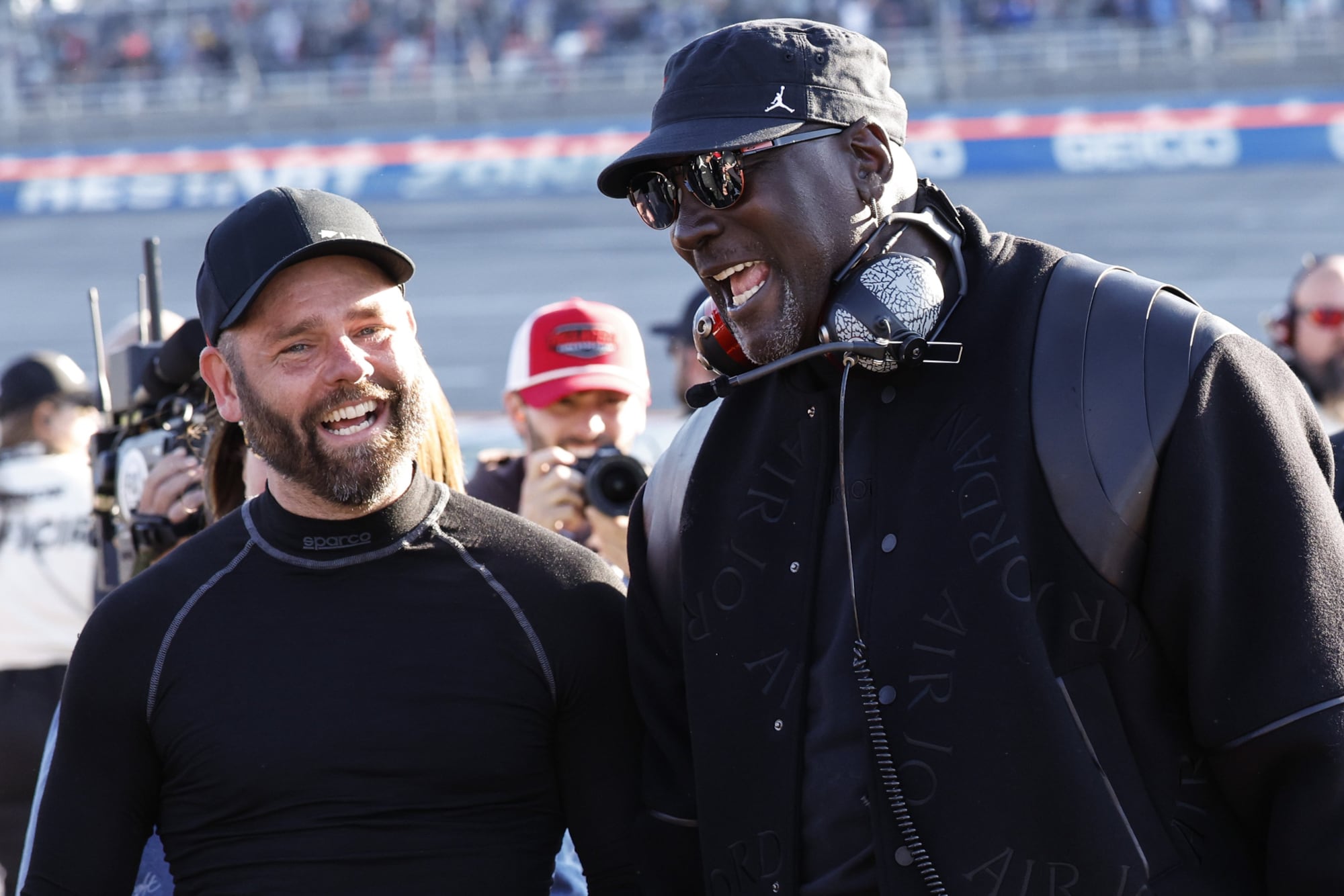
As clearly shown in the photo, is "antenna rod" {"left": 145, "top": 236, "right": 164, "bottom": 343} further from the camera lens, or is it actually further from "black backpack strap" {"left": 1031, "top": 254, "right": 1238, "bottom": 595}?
"black backpack strap" {"left": 1031, "top": 254, "right": 1238, "bottom": 595}

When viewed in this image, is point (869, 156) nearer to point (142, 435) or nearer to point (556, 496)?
point (556, 496)

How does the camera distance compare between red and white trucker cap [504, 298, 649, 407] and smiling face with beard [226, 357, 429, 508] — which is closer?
smiling face with beard [226, 357, 429, 508]

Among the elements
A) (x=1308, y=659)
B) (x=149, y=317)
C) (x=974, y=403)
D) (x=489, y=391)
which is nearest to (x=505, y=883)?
(x=974, y=403)

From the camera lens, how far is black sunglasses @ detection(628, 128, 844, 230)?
6.59 ft

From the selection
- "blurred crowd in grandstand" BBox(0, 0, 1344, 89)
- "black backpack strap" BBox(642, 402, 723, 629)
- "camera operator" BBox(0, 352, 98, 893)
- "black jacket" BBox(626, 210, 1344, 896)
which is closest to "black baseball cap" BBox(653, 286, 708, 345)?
"camera operator" BBox(0, 352, 98, 893)

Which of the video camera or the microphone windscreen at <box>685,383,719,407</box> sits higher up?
the microphone windscreen at <box>685,383,719,407</box>

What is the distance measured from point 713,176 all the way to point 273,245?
67 centimetres

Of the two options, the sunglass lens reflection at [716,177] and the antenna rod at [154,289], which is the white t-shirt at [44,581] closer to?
the antenna rod at [154,289]

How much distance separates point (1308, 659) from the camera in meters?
1.73

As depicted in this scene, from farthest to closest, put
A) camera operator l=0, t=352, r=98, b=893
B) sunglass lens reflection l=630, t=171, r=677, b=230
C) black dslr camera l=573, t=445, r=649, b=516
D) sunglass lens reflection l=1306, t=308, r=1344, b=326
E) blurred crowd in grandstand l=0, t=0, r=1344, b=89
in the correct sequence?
1. blurred crowd in grandstand l=0, t=0, r=1344, b=89
2. sunglass lens reflection l=1306, t=308, r=1344, b=326
3. camera operator l=0, t=352, r=98, b=893
4. black dslr camera l=573, t=445, r=649, b=516
5. sunglass lens reflection l=630, t=171, r=677, b=230

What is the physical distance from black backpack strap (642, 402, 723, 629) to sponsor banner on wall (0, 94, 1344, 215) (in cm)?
1799

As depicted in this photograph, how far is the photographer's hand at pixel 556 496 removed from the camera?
3.44 metres

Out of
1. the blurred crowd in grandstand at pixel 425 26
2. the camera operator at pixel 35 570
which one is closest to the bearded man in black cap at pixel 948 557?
the camera operator at pixel 35 570

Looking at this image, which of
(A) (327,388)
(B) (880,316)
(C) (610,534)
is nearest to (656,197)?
(B) (880,316)
